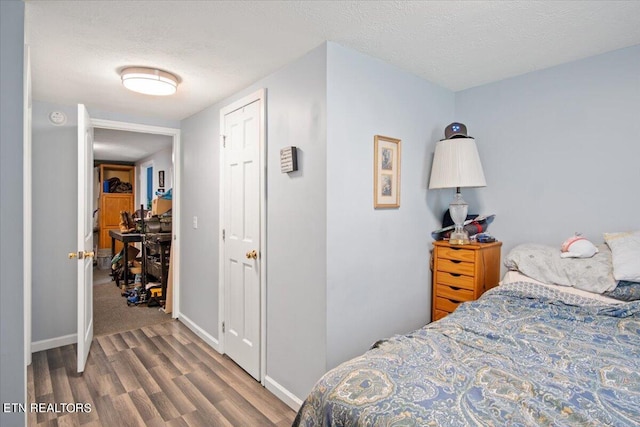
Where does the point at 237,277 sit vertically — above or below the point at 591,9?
below

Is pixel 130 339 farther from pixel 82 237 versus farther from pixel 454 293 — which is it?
pixel 454 293

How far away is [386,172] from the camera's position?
2.35 m

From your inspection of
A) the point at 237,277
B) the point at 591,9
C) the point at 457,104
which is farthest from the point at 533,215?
the point at 237,277

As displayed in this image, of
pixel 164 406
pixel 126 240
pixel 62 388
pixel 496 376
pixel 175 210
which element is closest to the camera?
pixel 496 376

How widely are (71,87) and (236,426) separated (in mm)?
2825

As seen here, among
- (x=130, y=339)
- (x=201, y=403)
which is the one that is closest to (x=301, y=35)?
(x=201, y=403)

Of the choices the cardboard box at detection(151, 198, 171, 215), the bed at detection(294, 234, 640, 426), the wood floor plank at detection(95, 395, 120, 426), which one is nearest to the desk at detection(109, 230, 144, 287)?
the cardboard box at detection(151, 198, 171, 215)

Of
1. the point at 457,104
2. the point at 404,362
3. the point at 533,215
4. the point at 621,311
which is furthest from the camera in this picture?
the point at 457,104

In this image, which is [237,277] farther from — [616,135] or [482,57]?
[616,135]

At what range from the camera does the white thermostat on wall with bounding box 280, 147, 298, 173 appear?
2209 millimetres

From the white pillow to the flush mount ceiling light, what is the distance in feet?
10.2

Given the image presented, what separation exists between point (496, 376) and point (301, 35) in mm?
1877

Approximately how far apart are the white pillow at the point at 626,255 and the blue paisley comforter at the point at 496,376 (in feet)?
0.60
